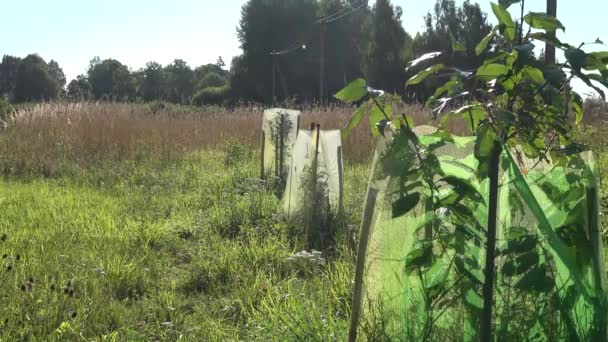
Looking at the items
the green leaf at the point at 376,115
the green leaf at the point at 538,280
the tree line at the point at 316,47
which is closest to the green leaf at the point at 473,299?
the green leaf at the point at 538,280

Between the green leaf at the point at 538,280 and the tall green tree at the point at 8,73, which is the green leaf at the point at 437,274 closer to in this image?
the green leaf at the point at 538,280

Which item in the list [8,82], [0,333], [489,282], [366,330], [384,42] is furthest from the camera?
[8,82]

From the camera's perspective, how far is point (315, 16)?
43875mm

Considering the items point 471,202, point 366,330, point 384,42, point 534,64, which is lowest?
point 366,330

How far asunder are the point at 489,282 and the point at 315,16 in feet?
144

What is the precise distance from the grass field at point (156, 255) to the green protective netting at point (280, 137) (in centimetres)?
47

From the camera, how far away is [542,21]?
138 cm

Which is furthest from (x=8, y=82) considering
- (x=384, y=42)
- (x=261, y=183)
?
(x=261, y=183)

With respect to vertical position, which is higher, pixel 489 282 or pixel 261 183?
pixel 489 282

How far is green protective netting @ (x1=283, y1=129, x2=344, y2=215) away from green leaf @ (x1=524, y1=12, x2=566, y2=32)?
3.20 metres

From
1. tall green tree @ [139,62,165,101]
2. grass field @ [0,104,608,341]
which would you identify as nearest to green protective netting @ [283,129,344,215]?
grass field @ [0,104,608,341]

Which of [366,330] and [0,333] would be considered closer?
[366,330]

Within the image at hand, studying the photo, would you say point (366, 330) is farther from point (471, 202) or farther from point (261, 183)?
point (261, 183)

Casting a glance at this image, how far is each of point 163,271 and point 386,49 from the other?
107ft
